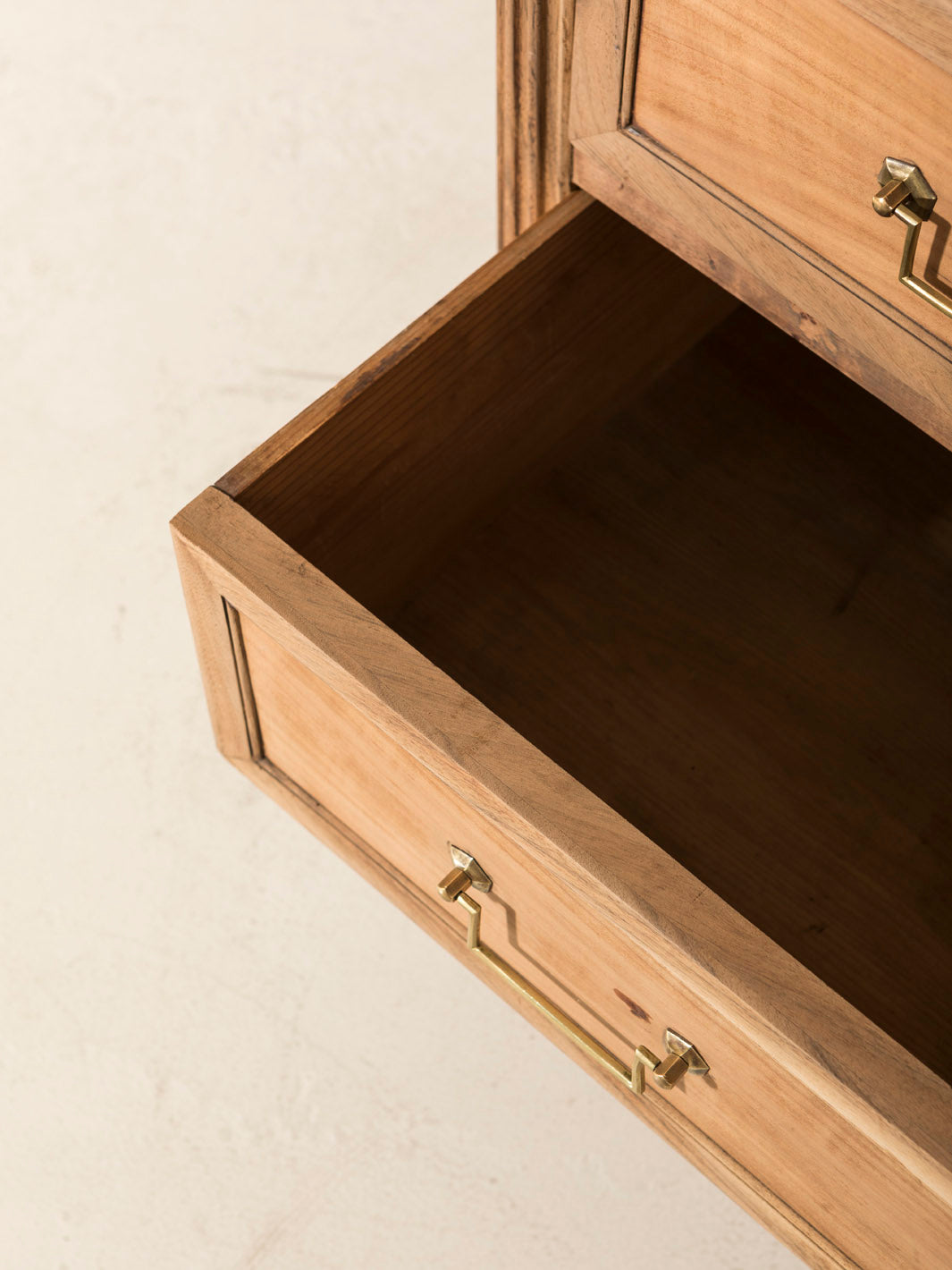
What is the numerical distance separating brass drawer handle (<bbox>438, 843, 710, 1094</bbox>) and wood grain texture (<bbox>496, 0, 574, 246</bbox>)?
0.38 m

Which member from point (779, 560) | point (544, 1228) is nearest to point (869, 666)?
point (779, 560)

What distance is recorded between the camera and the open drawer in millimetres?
759

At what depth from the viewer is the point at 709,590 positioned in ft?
3.45

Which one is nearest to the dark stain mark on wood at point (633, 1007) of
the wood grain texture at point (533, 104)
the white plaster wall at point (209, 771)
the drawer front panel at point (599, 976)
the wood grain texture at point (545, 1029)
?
the drawer front panel at point (599, 976)

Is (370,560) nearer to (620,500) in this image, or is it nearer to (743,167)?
(620,500)

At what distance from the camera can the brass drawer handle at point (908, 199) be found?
0.74m

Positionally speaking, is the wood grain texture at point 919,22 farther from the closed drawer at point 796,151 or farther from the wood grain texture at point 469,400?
the wood grain texture at point 469,400

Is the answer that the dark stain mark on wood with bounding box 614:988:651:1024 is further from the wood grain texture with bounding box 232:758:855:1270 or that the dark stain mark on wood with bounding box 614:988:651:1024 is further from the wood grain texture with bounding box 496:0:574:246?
the wood grain texture with bounding box 496:0:574:246

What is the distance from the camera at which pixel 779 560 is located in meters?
1.06

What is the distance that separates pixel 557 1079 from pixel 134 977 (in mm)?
278

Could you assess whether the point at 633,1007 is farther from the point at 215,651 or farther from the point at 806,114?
the point at 806,114

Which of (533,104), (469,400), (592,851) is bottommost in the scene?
(592,851)

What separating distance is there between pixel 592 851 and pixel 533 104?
0.43m

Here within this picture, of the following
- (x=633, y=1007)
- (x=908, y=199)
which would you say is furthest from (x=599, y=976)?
(x=908, y=199)
